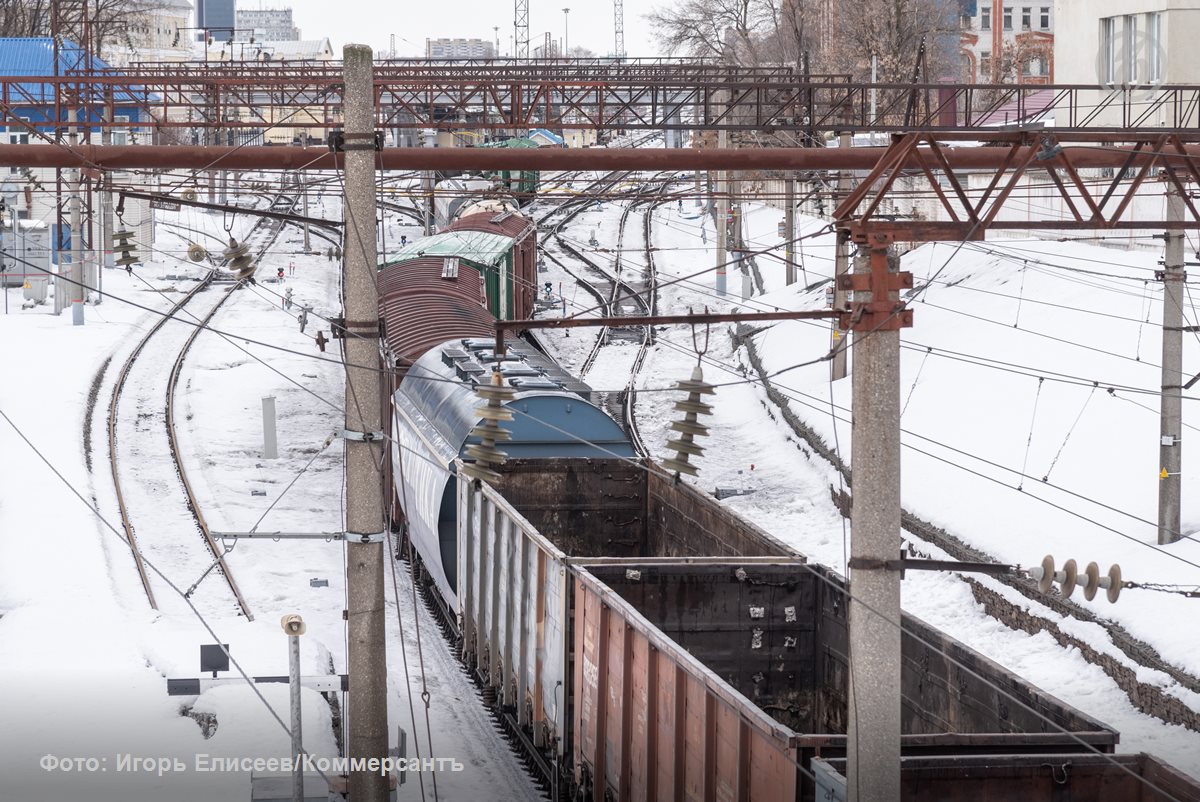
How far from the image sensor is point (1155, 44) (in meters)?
34.1

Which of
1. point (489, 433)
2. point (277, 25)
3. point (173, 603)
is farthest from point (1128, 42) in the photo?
point (277, 25)

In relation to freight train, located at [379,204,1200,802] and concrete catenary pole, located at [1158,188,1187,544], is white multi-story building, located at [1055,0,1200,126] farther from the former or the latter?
freight train, located at [379,204,1200,802]

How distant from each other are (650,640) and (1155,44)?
28742mm

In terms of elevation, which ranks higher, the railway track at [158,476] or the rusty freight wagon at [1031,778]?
the rusty freight wagon at [1031,778]

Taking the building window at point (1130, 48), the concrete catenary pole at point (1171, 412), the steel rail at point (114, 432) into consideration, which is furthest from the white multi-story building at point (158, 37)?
the concrete catenary pole at point (1171, 412)

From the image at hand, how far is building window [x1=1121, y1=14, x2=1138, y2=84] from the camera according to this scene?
A: 34.9 m

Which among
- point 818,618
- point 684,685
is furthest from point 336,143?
point 818,618

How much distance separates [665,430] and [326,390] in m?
8.41

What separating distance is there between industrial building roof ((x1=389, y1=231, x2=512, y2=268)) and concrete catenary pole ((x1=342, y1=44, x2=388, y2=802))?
23.2 meters

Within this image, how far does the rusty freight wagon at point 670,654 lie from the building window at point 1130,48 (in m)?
23.2

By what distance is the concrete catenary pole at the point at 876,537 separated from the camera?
8086 mm

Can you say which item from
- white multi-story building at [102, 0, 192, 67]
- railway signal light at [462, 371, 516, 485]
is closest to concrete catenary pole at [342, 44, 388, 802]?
railway signal light at [462, 371, 516, 485]

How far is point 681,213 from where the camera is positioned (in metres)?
70.0

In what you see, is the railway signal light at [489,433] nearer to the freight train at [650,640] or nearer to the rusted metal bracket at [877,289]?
the freight train at [650,640]
